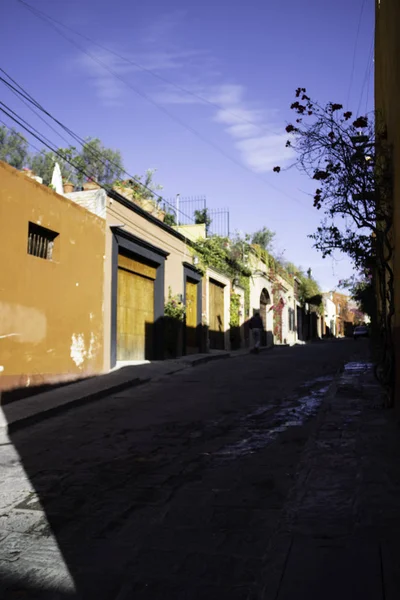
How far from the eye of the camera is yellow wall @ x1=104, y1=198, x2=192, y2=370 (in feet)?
40.0

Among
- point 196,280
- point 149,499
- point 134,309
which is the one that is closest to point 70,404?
point 149,499

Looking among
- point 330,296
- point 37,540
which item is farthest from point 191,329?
point 330,296

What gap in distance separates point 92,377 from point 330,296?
7090 cm

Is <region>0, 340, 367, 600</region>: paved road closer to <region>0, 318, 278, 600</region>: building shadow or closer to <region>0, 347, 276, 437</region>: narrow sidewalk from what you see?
<region>0, 318, 278, 600</region>: building shadow

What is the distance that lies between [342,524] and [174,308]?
1335cm

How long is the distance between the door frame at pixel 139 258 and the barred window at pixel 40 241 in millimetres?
2436

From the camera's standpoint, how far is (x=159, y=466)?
486 centimetres

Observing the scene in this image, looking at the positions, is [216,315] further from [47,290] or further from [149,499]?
[149,499]

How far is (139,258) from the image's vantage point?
14484mm

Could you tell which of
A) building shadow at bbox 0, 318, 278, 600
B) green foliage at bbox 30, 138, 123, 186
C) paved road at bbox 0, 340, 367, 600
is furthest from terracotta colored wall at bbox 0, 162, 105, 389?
green foliage at bbox 30, 138, 123, 186

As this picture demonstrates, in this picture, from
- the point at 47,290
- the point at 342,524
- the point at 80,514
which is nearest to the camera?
the point at 342,524

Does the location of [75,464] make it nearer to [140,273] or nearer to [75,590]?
[75,590]

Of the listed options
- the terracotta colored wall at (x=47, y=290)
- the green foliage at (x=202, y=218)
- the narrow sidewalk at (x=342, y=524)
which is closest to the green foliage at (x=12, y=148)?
the green foliage at (x=202, y=218)

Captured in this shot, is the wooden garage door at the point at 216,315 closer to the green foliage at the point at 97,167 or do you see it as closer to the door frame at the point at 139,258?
the door frame at the point at 139,258
